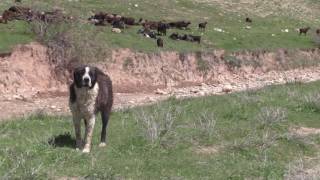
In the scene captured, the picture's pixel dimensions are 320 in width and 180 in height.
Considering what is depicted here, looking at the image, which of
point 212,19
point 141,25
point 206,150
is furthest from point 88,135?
point 212,19

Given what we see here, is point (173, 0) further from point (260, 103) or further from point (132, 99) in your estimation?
point (260, 103)

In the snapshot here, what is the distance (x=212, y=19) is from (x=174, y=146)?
26.3m

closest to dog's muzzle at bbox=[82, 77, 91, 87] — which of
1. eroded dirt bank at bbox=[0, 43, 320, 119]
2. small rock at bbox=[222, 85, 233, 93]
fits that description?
eroded dirt bank at bbox=[0, 43, 320, 119]

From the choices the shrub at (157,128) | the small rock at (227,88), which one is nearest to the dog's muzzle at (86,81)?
the shrub at (157,128)

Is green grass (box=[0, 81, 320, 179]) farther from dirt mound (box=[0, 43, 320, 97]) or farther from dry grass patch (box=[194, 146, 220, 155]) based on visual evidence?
dirt mound (box=[0, 43, 320, 97])

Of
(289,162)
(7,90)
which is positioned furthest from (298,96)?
(7,90)

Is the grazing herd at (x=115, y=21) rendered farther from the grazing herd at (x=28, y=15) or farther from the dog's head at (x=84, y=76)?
the dog's head at (x=84, y=76)

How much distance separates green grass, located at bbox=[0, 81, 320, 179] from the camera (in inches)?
438

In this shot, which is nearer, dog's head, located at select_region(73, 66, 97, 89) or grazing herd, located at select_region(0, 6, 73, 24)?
dog's head, located at select_region(73, 66, 97, 89)

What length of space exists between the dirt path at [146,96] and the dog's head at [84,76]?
7.15m

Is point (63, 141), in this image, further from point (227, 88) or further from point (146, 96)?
point (227, 88)

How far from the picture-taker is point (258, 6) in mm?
47531

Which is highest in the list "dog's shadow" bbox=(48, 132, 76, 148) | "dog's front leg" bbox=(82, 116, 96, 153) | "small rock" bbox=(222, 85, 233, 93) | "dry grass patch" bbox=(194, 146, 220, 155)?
"dog's front leg" bbox=(82, 116, 96, 153)

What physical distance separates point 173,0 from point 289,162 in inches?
1186
